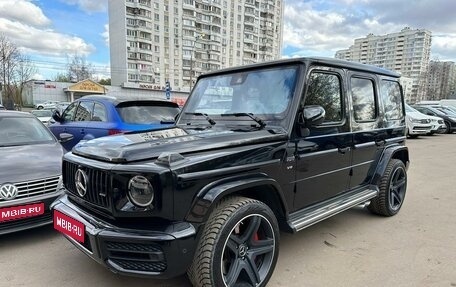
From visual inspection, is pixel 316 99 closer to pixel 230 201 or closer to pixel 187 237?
pixel 230 201

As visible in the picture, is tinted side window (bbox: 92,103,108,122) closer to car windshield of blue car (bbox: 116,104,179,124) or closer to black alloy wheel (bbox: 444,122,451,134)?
car windshield of blue car (bbox: 116,104,179,124)

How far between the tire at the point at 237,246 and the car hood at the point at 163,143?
47 cm

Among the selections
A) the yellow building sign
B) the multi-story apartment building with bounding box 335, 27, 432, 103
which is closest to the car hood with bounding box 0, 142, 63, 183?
the yellow building sign

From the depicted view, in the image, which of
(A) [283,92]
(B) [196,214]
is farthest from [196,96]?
(B) [196,214]

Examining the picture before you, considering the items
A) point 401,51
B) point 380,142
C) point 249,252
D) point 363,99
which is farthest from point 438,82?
point 249,252

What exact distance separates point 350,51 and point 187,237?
91.8 m

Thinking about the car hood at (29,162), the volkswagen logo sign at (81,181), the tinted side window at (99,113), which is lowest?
the car hood at (29,162)

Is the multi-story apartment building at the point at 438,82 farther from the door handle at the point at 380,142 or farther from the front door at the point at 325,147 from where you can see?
the front door at the point at 325,147

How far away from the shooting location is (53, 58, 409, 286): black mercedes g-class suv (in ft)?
7.25

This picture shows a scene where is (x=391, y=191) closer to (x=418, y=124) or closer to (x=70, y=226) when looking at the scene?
(x=70, y=226)

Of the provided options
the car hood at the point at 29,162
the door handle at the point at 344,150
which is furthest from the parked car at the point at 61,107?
the door handle at the point at 344,150

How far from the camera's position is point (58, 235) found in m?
3.93

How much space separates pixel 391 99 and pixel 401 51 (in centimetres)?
8772

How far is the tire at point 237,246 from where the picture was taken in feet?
7.59
